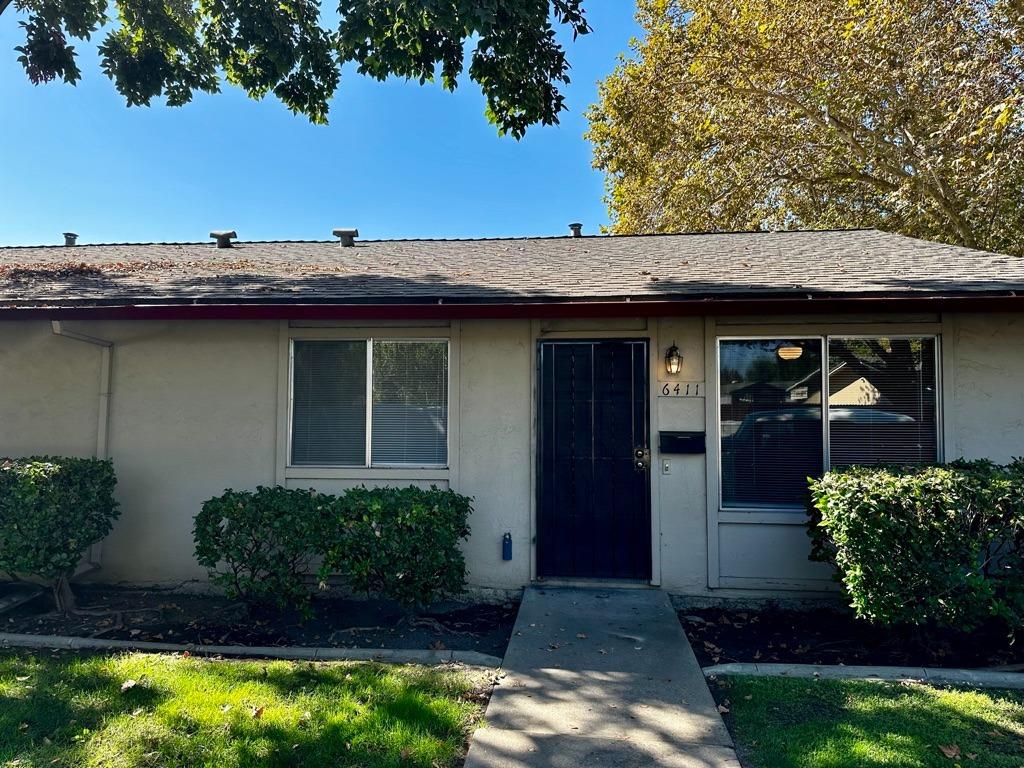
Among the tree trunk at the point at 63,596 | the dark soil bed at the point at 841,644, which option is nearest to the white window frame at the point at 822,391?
the dark soil bed at the point at 841,644

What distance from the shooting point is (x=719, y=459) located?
4.86m

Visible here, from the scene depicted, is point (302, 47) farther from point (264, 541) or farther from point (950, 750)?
point (950, 750)

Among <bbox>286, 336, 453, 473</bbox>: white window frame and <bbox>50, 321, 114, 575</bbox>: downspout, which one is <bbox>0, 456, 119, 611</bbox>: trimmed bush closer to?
<bbox>50, 321, 114, 575</bbox>: downspout

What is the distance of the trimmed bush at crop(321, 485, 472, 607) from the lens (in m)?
4.19

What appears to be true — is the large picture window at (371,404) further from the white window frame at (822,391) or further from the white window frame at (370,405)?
the white window frame at (822,391)

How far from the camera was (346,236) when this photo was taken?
8.48 metres

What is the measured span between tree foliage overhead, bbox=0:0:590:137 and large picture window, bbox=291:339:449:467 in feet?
9.88

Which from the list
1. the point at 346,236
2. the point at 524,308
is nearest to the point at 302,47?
the point at 346,236

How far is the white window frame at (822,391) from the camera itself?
183 inches

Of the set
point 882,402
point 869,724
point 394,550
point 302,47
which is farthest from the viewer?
point 302,47

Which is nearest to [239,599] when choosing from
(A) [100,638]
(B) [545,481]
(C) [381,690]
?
(A) [100,638]

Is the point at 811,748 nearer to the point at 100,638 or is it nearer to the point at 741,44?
the point at 100,638

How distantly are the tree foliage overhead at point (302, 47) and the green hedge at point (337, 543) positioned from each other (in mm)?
4203

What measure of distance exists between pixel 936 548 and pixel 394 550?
3727mm
